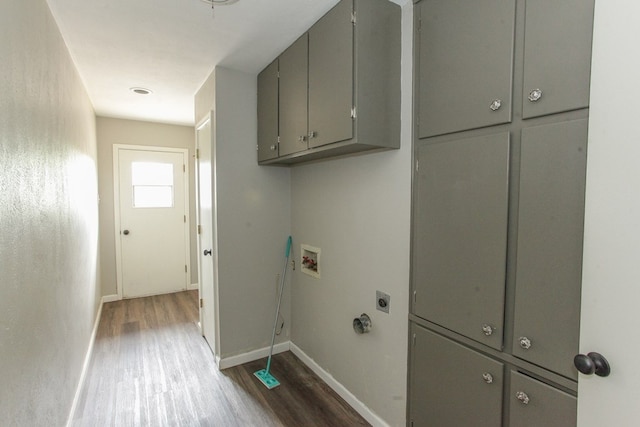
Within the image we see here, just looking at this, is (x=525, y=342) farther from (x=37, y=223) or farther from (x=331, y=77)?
(x=37, y=223)

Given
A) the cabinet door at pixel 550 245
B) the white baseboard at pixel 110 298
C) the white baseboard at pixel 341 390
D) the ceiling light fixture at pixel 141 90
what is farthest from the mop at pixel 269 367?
the white baseboard at pixel 110 298

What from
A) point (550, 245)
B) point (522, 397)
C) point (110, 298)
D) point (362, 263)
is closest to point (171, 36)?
point (362, 263)

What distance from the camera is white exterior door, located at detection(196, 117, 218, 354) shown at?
2.76 meters

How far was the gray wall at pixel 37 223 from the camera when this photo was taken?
111cm

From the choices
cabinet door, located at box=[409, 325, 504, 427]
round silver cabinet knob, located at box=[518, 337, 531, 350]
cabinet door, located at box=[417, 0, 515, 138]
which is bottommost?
cabinet door, located at box=[409, 325, 504, 427]

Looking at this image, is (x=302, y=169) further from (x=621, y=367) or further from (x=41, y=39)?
(x=621, y=367)

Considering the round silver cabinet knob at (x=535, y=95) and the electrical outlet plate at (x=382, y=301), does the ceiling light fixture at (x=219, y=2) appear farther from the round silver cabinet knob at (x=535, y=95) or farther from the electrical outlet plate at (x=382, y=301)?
the electrical outlet plate at (x=382, y=301)

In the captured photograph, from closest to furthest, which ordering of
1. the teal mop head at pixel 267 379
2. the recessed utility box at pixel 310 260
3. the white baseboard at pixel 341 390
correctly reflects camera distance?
the white baseboard at pixel 341 390, the teal mop head at pixel 267 379, the recessed utility box at pixel 310 260

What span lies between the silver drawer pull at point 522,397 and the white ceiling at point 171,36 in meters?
1.87

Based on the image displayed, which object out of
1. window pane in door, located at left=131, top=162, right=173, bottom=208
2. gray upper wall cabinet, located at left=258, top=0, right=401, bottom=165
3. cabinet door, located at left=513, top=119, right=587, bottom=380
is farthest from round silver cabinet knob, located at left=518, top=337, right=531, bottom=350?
window pane in door, located at left=131, top=162, right=173, bottom=208

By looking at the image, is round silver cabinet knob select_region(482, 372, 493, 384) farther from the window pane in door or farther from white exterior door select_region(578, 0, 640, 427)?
the window pane in door


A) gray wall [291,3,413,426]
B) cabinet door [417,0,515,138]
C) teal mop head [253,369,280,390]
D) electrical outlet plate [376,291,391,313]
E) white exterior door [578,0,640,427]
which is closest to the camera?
white exterior door [578,0,640,427]

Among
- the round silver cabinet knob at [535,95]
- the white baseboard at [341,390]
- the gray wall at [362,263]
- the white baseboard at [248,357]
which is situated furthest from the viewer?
the white baseboard at [248,357]

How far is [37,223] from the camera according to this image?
1.44 metres
